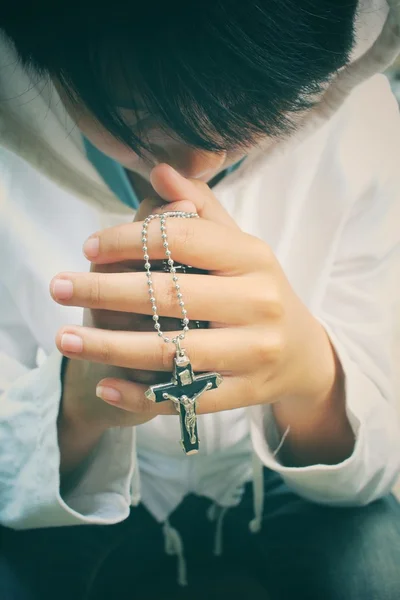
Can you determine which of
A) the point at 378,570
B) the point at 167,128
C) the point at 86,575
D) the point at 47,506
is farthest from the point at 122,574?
the point at 167,128

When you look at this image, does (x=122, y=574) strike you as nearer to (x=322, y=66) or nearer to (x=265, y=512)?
(x=265, y=512)

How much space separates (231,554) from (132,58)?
1.71 ft

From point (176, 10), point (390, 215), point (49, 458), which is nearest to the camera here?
point (176, 10)

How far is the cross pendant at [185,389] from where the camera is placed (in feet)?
0.87

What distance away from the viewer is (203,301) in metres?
0.27

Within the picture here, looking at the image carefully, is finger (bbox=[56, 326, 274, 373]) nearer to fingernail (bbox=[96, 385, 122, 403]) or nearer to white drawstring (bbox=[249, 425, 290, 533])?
fingernail (bbox=[96, 385, 122, 403])

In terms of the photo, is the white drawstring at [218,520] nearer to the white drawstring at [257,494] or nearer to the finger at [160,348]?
the white drawstring at [257,494]

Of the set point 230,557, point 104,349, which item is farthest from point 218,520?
point 104,349

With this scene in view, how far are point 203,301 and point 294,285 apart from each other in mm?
232

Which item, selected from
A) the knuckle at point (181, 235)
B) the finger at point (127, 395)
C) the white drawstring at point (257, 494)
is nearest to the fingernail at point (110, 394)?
the finger at point (127, 395)

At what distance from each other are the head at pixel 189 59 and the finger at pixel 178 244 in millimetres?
61

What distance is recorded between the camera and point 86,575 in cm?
45

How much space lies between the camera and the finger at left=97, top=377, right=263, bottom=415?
0.93ft

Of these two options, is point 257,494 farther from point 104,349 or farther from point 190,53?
point 190,53
